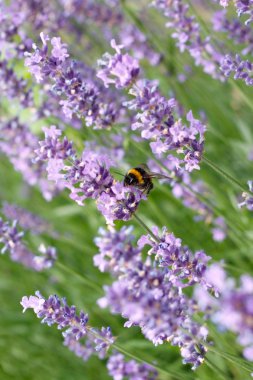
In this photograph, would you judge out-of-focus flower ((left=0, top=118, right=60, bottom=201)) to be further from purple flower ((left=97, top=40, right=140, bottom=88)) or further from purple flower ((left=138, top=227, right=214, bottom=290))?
purple flower ((left=138, top=227, right=214, bottom=290))

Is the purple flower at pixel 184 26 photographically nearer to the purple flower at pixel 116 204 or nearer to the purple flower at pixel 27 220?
the purple flower at pixel 116 204

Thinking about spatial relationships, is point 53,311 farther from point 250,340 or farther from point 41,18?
point 41,18

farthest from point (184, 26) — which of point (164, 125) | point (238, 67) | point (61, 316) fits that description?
point (61, 316)

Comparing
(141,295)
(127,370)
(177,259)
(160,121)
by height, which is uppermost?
(160,121)

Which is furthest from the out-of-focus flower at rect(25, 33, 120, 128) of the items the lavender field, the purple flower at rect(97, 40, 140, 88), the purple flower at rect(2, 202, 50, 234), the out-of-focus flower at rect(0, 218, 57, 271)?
the purple flower at rect(2, 202, 50, 234)

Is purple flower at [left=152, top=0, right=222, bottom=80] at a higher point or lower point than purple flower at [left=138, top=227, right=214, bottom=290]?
higher

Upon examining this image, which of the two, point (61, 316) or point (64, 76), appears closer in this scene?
point (61, 316)

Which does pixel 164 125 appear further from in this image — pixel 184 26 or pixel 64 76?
pixel 184 26

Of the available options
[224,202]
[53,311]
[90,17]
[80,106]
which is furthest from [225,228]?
[90,17]
